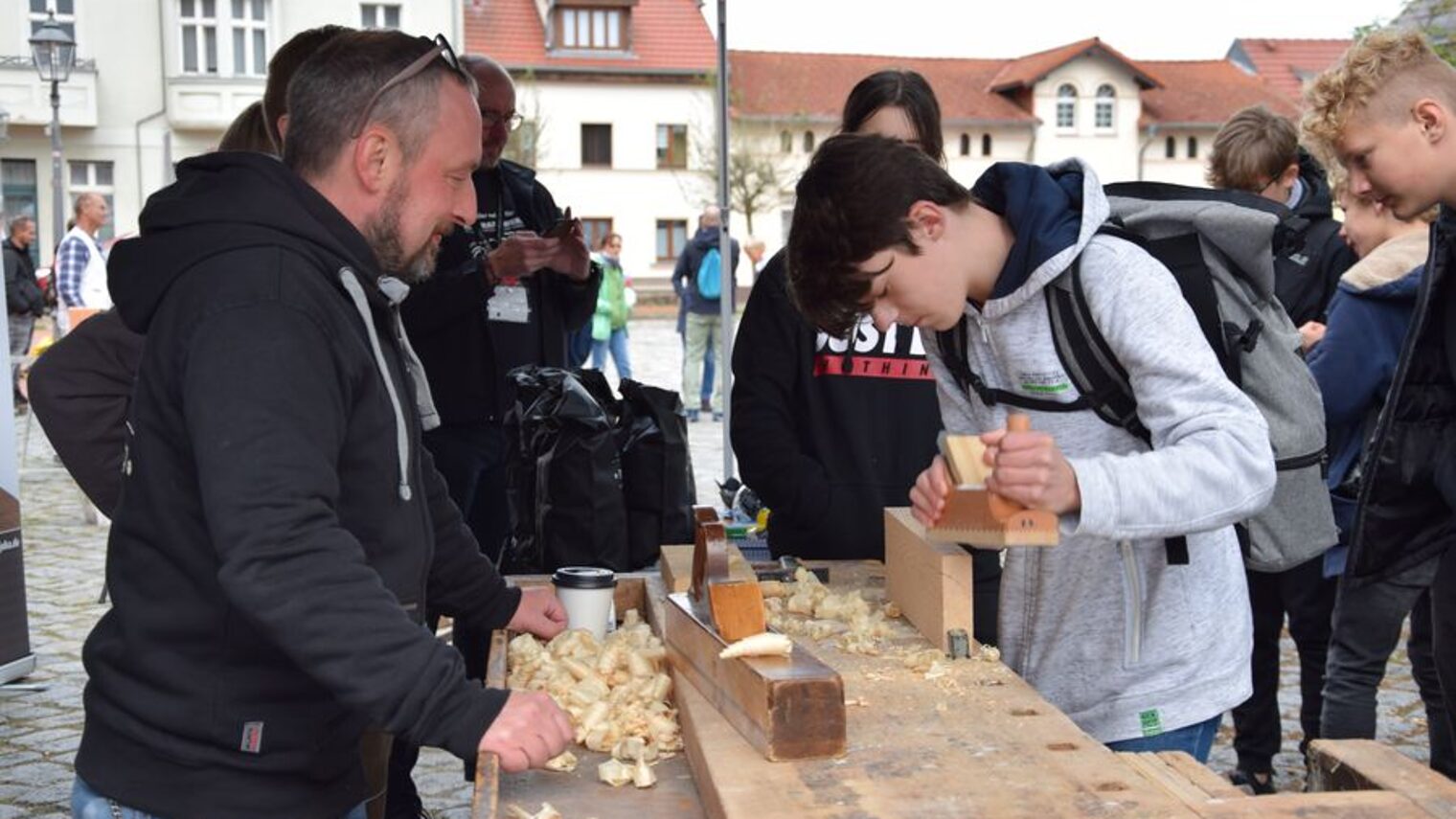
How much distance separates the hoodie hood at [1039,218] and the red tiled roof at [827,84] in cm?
4313

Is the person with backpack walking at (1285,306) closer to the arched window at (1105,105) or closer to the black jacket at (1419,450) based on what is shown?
the black jacket at (1419,450)

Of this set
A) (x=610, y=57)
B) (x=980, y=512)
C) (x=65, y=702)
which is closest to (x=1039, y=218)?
(x=980, y=512)

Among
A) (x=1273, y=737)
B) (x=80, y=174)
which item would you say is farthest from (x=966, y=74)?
(x=1273, y=737)

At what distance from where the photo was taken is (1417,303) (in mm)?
3213

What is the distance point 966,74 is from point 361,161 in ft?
164

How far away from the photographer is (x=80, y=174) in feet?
106

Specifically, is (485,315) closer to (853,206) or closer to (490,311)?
(490,311)

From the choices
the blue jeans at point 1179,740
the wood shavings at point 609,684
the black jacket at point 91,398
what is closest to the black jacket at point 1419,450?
the blue jeans at point 1179,740

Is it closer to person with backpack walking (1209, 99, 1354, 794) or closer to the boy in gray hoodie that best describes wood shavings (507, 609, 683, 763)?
the boy in gray hoodie

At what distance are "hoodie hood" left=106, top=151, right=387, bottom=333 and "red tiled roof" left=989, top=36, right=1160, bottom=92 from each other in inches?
1932

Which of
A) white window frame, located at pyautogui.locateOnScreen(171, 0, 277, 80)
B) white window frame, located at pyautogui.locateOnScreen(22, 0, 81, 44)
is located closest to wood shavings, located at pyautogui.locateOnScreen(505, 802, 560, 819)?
white window frame, located at pyautogui.locateOnScreen(22, 0, 81, 44)

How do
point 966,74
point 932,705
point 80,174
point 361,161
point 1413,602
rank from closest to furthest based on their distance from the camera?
point 932,705
point 361,161
point 1413,602
point 80,174
point 966,74

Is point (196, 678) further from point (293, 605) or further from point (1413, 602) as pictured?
point (1413, 602)

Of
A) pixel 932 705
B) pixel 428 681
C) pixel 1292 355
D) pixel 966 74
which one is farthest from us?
pixel 966 74
